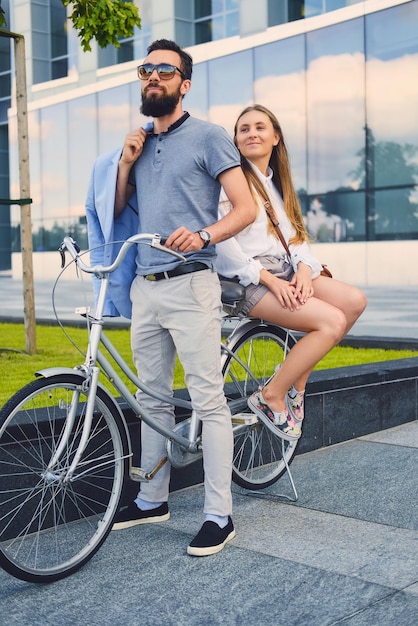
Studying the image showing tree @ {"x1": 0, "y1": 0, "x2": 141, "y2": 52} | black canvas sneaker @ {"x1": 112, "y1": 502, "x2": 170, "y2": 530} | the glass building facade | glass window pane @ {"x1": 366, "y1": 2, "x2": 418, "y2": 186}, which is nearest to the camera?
black canvas sneaker @ {"x1": 112, "y1": 502, "x2": 170, "y2": 530}

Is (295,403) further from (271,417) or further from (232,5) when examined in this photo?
(232,5)

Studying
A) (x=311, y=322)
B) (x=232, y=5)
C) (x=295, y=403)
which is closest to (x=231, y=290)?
(x=311, y=322)

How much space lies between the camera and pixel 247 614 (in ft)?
10.5

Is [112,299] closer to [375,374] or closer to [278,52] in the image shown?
[375,374]

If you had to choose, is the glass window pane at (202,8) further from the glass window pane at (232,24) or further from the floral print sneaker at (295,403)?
the floral print sneaker at (295,403)

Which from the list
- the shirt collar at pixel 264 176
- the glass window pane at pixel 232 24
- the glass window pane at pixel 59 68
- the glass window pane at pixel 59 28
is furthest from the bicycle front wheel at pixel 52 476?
the glass window pane at pixel 59 28

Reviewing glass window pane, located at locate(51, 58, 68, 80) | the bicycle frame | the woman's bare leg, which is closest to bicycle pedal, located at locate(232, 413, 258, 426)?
the bicycle frame

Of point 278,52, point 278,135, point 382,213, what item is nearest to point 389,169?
Result: point 382,213

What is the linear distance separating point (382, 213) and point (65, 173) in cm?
1576

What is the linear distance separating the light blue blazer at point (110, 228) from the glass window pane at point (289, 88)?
22.6 metres

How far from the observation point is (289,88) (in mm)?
26828

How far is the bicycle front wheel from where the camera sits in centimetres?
357

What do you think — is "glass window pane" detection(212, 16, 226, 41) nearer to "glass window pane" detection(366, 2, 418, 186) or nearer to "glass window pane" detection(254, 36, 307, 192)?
"glass window pane" detection(254, 36, 307, 192)

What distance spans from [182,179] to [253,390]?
5.00ft
